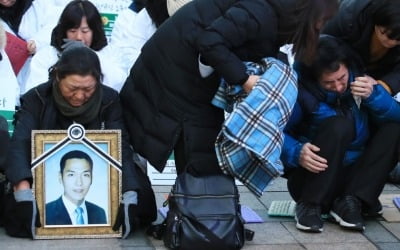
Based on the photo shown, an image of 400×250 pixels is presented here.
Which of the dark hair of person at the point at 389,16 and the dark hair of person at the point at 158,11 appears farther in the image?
the dark hair of person at the point at 158,11

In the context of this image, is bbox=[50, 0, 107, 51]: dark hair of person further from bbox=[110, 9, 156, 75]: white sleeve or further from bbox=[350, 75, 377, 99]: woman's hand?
bbox=[350, 75, 377, 99]: woman's hand

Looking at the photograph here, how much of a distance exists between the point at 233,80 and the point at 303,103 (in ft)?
2.46

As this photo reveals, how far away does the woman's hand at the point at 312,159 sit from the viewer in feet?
14.3

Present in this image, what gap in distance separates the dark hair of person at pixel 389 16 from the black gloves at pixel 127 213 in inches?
63.1

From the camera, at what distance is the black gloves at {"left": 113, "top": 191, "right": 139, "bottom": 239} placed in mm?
4098

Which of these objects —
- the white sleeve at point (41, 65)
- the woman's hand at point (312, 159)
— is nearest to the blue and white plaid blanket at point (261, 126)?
the woman's hand at point (312, 159)

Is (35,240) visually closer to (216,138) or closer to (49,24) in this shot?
(216,138)

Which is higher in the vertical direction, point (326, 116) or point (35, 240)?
point (326, 116)

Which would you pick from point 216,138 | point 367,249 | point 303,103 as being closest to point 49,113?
point 216,138

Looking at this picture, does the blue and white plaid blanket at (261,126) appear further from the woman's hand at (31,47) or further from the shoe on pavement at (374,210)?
the woman's hand at (31,47)

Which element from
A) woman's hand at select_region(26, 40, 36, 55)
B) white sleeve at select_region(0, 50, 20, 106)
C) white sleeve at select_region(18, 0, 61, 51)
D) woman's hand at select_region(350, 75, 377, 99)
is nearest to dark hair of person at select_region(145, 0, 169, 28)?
white sleeve at select_region(18, 0, 61, 51)

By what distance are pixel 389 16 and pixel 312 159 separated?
2.84ft

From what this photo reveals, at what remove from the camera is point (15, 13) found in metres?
5.54

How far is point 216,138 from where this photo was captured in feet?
13.4
